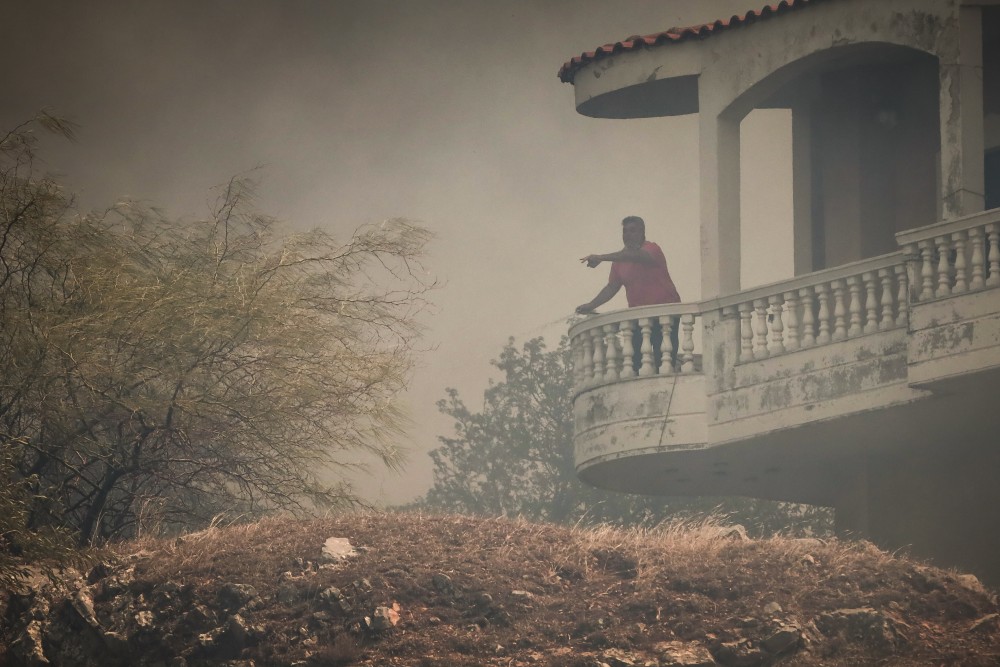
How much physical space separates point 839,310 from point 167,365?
7.92m

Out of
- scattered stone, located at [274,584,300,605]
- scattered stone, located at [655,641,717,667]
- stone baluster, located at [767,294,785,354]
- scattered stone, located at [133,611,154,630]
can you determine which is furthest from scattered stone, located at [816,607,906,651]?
scattered stone, located at [133,611,154,630]

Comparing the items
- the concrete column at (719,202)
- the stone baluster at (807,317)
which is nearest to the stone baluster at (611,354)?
the concrete column at (719,202)

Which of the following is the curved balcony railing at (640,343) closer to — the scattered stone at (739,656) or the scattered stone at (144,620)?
the scattered stone at (739,656)

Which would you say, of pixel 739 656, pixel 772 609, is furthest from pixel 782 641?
pixel 772 609

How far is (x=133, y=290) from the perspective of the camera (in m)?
19.1

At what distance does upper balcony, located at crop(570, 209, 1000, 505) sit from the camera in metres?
17.5

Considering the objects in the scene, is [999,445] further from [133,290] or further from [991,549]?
[133,290]

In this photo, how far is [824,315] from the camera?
18750 millimetres

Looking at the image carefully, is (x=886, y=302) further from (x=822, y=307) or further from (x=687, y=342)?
(x=687, y=342)

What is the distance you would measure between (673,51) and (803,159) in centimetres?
256

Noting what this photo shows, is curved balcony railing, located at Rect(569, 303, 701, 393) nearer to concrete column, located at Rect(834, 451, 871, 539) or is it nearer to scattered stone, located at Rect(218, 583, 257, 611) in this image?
concrete column, located at Rect(834, 451, 871, 539)

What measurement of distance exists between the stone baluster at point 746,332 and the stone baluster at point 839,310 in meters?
1.11

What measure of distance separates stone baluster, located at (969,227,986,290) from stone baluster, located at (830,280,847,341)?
162cm

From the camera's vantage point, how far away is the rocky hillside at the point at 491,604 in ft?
Result: 50.9
